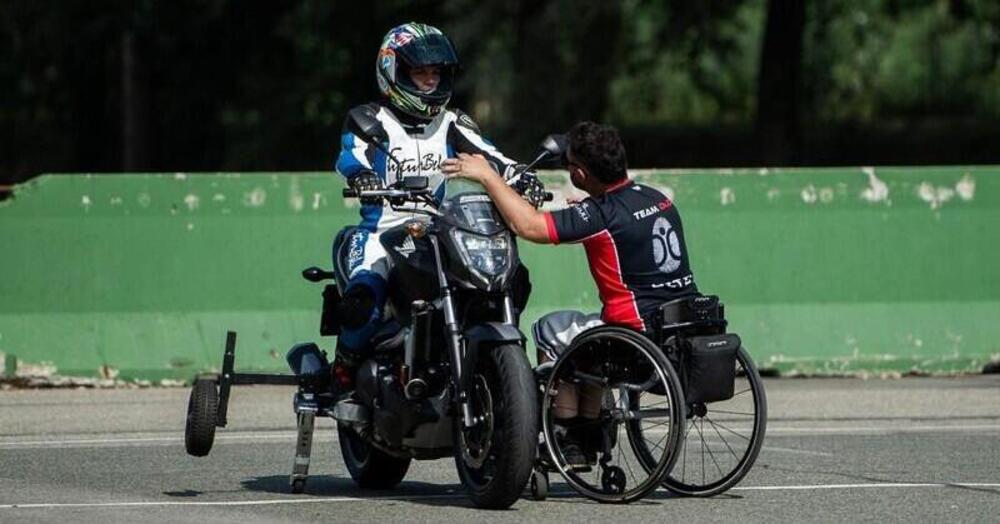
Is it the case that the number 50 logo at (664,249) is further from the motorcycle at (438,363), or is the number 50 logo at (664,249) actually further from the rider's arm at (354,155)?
the rider's arm at (354,155)

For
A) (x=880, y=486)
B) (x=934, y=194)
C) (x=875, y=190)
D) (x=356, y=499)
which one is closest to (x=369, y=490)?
(x=356, y=499)

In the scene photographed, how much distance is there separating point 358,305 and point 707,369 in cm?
141

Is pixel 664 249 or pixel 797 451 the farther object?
pixel 797 451

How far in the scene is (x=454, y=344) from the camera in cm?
781

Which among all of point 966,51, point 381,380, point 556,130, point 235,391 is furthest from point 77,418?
point 966,51

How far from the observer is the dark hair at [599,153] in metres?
8.15

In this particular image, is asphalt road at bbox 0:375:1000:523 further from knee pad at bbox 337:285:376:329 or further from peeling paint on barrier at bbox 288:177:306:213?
peeling paint on barrier at bbox 288:177:306:213

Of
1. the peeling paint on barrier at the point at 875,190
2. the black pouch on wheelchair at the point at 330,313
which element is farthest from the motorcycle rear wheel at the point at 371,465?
the peeling paint on barrier at the point at 875,190

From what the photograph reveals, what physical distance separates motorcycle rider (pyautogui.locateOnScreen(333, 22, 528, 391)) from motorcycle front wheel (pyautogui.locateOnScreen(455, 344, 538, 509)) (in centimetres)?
72

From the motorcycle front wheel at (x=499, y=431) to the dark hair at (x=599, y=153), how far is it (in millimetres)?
891

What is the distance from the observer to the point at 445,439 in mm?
8047

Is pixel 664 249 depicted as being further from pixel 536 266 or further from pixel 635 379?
pixel 536 266

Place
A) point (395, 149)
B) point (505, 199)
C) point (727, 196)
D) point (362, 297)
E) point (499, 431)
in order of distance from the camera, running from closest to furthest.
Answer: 1. point (499, 431)
2. point (505, 199)
3. point (362, 297)
4. point (395, 149)
5. point (727, 196)

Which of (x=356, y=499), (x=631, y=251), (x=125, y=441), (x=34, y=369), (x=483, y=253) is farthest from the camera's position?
(x=34, y=369)
